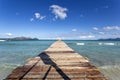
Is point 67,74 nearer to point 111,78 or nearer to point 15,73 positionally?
point 15,73

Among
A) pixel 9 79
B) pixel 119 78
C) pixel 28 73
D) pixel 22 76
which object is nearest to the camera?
pixel 9 79

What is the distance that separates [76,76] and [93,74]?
0.55 m

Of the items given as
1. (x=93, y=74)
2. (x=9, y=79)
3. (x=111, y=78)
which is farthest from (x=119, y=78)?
(x=9, y=79)

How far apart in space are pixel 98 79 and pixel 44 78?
58.2 inches

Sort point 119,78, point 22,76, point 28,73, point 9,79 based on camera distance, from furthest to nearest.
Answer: point 119,78
point 28,73
point 22,76
point 9,79

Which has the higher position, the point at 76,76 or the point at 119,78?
the point at 76,76

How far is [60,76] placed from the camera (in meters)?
5.46

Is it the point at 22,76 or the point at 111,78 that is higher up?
the point at 22,76

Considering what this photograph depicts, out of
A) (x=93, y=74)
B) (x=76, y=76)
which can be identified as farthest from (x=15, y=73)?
(x=93, y=74)

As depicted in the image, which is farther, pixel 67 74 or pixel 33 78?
pixel 67 74

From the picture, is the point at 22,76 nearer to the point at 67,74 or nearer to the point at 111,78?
the point at 67,74

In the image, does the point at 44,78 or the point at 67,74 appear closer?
the point at 44,78

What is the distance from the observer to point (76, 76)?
546 centimetres

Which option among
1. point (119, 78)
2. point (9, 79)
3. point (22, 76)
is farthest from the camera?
point (119, 78)
